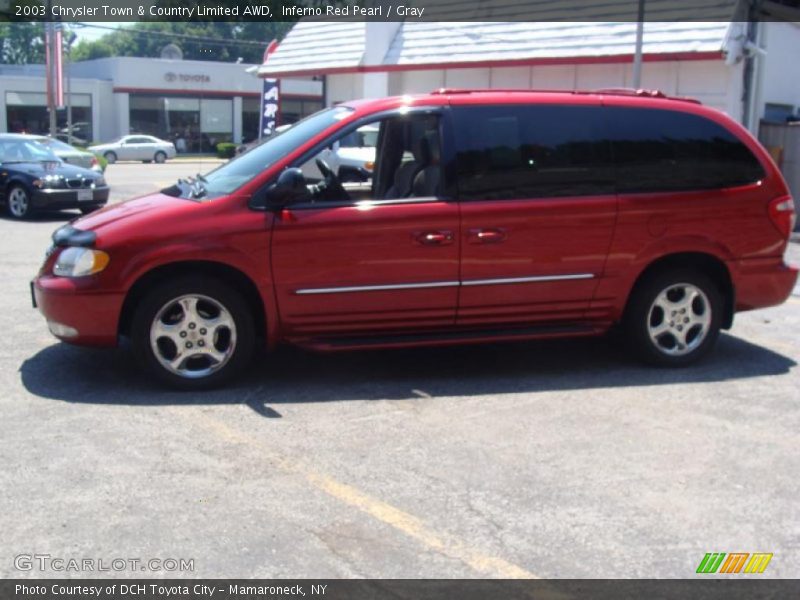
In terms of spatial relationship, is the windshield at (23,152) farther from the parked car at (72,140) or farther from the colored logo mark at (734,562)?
the parked car at (72,140)

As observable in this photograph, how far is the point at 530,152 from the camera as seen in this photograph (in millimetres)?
6410

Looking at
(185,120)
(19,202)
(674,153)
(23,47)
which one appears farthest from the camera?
(23,47)

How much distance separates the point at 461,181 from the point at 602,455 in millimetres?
→ 2126

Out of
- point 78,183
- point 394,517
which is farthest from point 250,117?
point 394,517

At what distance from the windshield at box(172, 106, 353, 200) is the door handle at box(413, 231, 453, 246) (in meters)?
0.97

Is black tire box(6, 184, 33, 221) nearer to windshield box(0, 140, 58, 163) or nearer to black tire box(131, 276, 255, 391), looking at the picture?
windshield box(0, 140, 58, 163)

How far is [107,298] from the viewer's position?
5.85 m

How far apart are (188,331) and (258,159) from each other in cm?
129

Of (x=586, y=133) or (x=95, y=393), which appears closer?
(x=95, y=393)

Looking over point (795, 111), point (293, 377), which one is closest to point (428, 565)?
point (293, 377)

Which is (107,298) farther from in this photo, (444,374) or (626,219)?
(626,219)

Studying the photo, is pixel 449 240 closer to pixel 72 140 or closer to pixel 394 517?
pixel 394 517

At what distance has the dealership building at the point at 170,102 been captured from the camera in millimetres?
52344

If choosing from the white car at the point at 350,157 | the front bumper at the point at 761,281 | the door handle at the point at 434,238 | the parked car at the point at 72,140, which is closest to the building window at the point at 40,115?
the parked car at the point at 72,140
